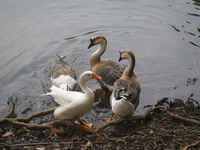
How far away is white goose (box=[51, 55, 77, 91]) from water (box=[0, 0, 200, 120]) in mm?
572

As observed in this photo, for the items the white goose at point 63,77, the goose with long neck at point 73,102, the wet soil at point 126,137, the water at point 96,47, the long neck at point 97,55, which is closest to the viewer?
the wet soil at point 126,137

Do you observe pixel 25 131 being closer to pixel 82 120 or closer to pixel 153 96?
pixel 82 120

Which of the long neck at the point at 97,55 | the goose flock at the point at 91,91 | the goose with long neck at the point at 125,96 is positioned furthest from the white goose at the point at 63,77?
the goose with long neck at the point at 125,96

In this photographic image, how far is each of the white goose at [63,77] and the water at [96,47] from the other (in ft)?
1.88

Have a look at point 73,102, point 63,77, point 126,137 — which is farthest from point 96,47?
point 126,137

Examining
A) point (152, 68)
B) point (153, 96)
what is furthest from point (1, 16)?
point (153, 96)

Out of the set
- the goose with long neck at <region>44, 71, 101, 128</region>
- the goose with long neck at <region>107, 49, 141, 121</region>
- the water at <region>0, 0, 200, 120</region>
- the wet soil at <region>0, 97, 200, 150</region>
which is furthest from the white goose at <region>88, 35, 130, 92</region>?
the goose with long neck at <region>44, 71, 101, 128</region>

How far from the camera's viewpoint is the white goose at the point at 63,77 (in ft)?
20.7

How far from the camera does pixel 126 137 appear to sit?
4324 mm

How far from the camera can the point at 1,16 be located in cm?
1170

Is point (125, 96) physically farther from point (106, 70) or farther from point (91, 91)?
point (106, 70)

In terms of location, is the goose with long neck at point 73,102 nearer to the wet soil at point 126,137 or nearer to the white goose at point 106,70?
the wet soil at point 126,137

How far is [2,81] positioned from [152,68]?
5.53 metres

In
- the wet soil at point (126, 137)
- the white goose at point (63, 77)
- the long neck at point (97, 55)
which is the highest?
the long neck at point (97, 55)
